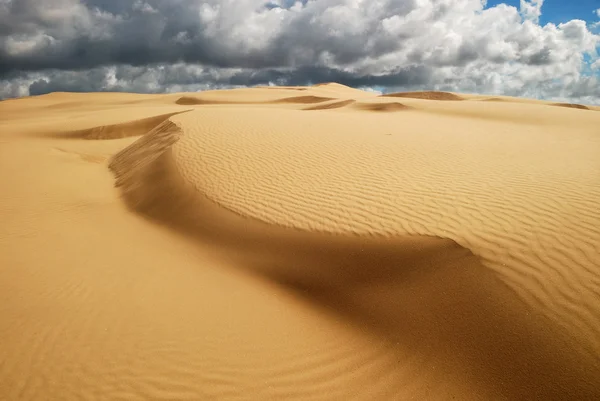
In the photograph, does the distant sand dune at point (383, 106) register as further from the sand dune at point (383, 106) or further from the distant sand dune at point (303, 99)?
the distant sand dune at point (303, 99)

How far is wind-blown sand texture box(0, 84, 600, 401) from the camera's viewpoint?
314 cm

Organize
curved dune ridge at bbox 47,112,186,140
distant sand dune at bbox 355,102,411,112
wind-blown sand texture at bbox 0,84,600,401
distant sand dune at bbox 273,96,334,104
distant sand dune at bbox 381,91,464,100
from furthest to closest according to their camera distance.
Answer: distant sand dune at bbox 381,91,464,100 → distant sand dune at bbox 273,96,334,104 → distant sand dune at bbox 355,102,411,112 → curved dune ridge at bbox 47,112,186,140 → wind-blown sand texture at bbox 0,84,600,401

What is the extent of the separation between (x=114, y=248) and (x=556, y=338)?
18.6 feet

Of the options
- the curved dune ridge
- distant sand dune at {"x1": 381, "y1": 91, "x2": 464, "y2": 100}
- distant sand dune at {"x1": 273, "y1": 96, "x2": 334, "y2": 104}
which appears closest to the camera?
the curved dune ridge

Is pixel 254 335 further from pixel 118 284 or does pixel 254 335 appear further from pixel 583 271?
pixel 583 271

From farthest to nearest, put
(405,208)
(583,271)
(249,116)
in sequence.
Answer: (249,116), (405,208), (583,271)

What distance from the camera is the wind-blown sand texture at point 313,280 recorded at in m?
3.14

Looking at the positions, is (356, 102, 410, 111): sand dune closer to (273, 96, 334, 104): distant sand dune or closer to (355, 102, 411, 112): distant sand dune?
(355, 102, 411, 112): distant sand dune

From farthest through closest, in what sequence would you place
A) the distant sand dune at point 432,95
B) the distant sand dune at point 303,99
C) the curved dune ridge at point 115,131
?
the distant sand dune at point 432,95
the distant sand dune at point 303,99
the curved dune ridge at point 115,131

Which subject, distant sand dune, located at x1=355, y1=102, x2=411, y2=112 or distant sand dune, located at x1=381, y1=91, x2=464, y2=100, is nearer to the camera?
distant sand dune, located at x1=355, y1=102, x2=411, y2=112

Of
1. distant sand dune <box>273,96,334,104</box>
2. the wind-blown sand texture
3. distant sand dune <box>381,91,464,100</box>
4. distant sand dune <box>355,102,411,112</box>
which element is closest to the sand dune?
distant sand dune <box>355,102,411,112</box>

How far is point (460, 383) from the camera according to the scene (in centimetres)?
312

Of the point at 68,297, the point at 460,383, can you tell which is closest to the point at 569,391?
the point at 460,383

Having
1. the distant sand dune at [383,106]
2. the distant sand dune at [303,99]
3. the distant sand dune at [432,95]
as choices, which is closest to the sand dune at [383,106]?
the distant sand dune at [383,106]
